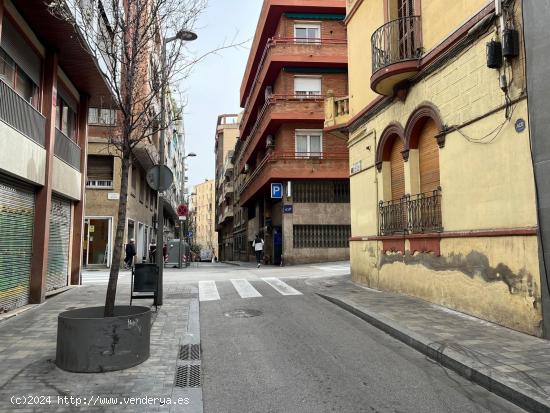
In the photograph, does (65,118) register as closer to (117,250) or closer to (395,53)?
(117,250)

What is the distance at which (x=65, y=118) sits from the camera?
41.9ft

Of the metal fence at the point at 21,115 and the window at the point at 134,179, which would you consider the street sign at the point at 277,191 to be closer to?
the window at the point at 134,179

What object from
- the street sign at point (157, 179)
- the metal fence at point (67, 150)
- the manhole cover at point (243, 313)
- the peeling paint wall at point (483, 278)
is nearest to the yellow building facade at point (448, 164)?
the peeling paint wall at point (483, 278)

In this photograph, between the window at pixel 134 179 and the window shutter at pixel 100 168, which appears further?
the window at pixel 134 179

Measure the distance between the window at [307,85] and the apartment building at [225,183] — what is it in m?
27.7

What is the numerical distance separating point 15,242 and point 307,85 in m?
20.2

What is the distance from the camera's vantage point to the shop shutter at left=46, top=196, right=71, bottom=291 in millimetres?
11578

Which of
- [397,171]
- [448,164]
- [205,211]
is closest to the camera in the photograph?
[448,164]

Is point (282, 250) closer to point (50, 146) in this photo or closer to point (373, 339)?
point (50, 146)

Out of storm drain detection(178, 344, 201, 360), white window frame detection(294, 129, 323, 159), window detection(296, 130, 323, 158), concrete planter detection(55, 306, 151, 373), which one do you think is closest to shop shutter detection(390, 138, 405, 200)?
storm drain detection(178, 344, 201, 360)

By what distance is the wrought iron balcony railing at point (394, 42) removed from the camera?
1053 cm

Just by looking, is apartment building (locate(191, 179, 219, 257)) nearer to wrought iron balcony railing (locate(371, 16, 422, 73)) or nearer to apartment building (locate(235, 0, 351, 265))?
apartment building (locate(235, 0, 351, 265))

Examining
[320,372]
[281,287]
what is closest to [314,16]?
[281,287]

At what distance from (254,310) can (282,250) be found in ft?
52.7
